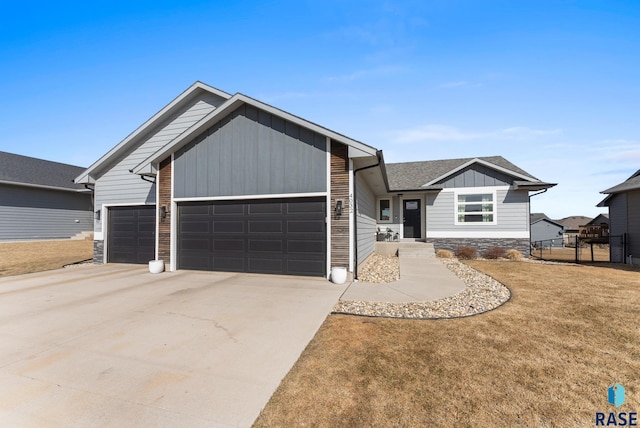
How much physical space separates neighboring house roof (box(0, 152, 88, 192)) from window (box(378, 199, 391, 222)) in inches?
820

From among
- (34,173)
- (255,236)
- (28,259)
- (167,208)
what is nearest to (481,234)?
(255,236)

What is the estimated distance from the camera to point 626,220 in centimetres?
1248

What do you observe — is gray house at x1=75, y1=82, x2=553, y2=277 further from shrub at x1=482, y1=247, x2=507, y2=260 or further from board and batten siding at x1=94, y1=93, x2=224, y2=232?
shrub at x1=482, y1=247, x2=507, y2=260

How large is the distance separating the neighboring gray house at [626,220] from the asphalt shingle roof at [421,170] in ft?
11.7

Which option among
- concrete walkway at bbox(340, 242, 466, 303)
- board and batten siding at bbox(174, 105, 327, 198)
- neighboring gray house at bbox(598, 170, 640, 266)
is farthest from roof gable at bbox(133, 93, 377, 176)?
neighboring gray house at bbox(598, 170, 640, 266)

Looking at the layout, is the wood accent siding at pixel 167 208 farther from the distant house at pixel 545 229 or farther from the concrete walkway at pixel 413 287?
the distant house at pixel 545 229

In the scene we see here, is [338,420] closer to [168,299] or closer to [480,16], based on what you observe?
[168,299]

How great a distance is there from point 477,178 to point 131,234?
1626 cm

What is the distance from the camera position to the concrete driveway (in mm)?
2484

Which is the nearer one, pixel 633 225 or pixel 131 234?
pixel 131 234

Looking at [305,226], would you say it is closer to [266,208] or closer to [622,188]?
[266,208]

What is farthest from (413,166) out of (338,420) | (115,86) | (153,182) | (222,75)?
(338,420)

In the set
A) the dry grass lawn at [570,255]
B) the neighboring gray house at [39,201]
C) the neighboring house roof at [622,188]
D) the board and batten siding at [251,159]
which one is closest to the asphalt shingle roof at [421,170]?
the neighboring house roof at [622,188]

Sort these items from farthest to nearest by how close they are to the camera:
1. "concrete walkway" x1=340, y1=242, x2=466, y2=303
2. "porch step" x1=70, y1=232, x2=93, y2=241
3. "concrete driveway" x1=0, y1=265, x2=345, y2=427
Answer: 1. "porch step" x1=70, y1=232, x2=93, y2=241
2. "concrete walkway" x1=340, y1=242, x2=466, y2=303
3. "concrete driveway" x1=0, y1=265, x2=345, y2=427
